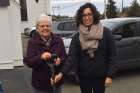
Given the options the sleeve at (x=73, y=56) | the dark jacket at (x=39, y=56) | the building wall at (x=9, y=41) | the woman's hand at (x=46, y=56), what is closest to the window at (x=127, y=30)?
the building wall at (x=9, y=41)

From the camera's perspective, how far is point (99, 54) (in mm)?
5066

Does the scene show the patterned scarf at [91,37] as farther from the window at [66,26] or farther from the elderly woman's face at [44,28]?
the window at [66,26]

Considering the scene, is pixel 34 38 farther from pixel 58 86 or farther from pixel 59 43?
pixel 58 86

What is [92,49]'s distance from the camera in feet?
16.4

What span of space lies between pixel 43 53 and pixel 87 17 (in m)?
0.73

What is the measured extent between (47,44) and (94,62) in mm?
657

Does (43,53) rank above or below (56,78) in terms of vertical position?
above

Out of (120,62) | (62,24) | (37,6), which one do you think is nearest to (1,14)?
(120,62)

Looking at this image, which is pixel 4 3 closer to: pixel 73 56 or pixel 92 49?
pixel 73 56

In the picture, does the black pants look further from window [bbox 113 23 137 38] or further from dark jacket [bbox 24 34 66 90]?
window [bbox 113 23 137 38]

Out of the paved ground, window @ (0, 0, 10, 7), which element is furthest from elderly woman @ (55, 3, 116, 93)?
window @ (0, 0, 10, 7)

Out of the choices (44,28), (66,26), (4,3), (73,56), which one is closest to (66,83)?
(4,3)

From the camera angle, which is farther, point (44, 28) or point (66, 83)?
point (66, 83)

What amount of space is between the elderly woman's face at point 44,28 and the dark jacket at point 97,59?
47cm
